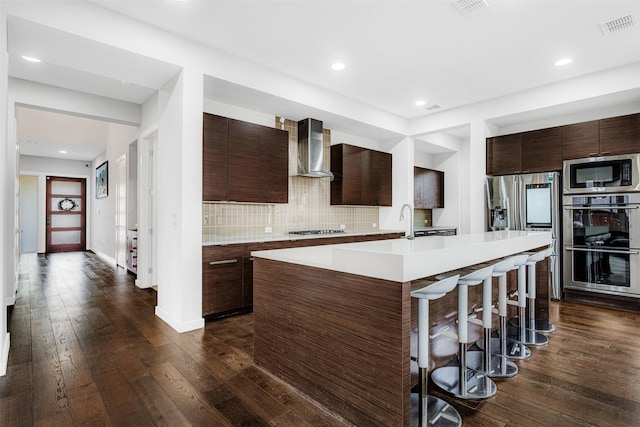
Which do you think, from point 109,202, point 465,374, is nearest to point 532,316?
point 465,374

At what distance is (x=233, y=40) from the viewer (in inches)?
129

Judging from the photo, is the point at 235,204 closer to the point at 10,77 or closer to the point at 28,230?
the point at 10,77

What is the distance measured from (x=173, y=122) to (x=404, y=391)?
10.5ft

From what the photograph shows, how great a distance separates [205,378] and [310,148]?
11.1 ft

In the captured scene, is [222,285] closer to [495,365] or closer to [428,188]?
[495,365]

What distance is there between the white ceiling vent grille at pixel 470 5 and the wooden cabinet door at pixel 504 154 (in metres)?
2.59

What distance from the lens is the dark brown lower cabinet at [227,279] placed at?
11.3ft

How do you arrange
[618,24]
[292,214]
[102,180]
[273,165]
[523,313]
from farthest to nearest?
1. [102,180]
2. [292,214]
3. [273,165]
4. [618,24]
5. [523,313]

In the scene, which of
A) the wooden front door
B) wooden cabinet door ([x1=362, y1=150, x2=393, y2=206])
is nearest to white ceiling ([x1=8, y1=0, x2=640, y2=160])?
wooden cabinet door ([x1=362, y1=150, x2=393, y2=206])

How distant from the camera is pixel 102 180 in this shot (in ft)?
27.3

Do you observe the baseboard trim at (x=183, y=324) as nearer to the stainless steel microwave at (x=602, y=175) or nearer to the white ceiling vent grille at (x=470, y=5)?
the white ceiling vent grille at (x=470, y=5)

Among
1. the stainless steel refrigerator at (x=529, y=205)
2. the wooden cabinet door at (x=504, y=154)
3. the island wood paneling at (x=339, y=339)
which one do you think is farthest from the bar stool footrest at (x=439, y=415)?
the wooden cabinet door at (x=504, y=154)

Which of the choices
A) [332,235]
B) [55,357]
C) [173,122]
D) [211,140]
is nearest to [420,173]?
[332,235]

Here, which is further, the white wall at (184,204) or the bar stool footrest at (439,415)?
the white wall at (184,204)
